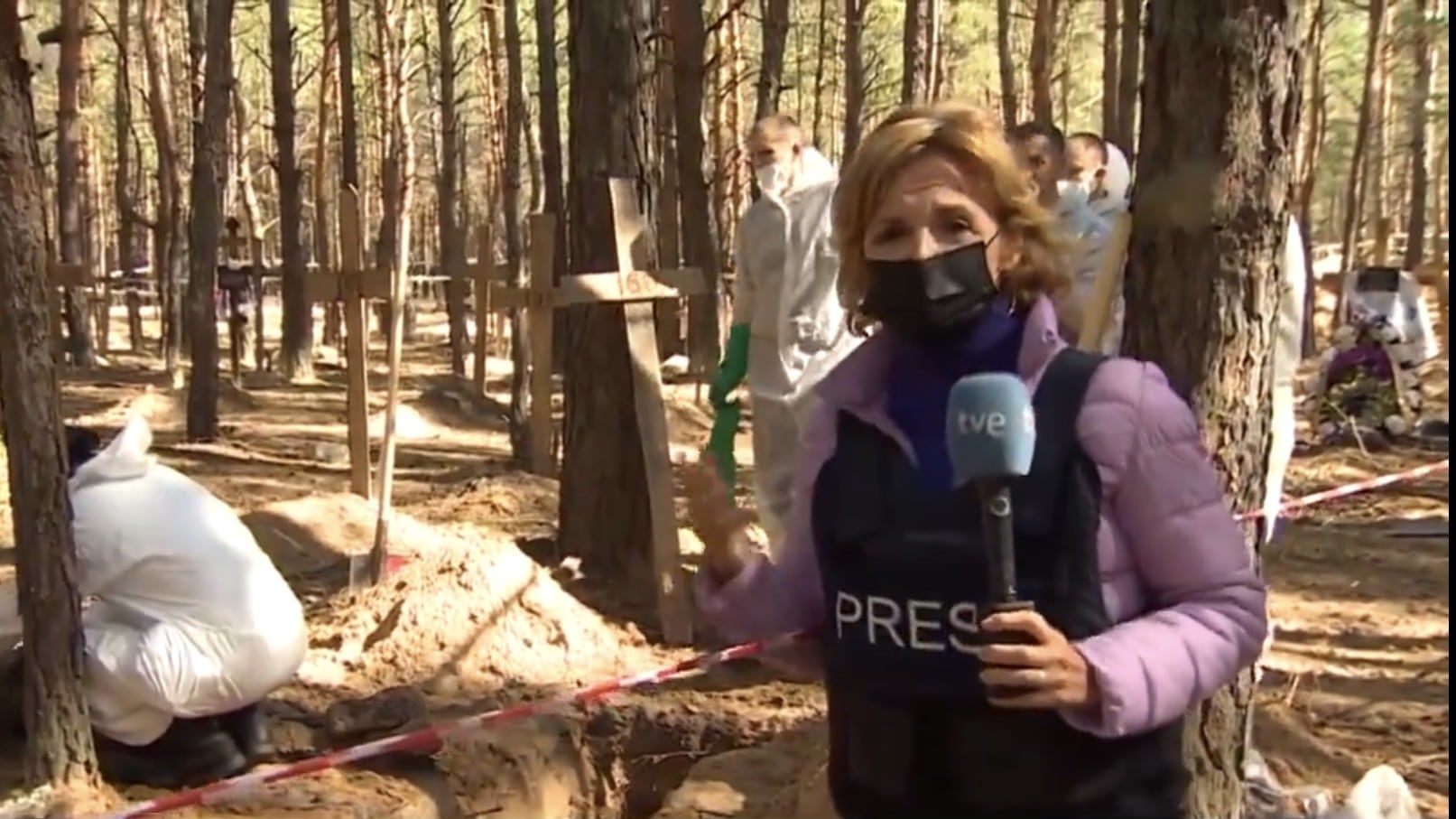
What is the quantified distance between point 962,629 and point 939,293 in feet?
1.27

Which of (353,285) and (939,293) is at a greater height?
(939,293)

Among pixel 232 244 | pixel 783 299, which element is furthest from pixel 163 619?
pixel 232 244

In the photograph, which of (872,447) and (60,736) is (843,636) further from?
(60,736)

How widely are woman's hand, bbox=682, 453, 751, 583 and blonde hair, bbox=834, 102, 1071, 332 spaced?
35 centimetres

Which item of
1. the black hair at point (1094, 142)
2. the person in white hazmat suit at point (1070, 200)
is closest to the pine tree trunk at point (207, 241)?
the black hair at point (1094, 142)

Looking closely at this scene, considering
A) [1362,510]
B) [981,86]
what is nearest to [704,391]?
[1362,510]

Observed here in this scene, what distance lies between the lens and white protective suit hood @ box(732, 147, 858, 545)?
634cm

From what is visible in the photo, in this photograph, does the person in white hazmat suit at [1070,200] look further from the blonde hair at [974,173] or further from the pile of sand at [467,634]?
the blonde hair at [974,173]

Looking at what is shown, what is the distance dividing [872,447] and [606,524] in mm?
5371

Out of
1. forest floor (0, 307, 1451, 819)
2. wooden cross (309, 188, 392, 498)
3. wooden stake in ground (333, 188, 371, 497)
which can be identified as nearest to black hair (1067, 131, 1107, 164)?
forest floor (0, 307, 1451, 819)

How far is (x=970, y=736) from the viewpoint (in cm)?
189

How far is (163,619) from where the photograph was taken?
5129 mm

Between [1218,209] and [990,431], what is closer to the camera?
[990,431]

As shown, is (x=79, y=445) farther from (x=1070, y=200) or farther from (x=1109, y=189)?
(x=1109, y=189)
